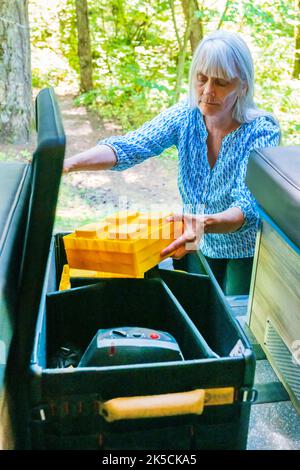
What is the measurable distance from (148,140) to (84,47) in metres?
2.92

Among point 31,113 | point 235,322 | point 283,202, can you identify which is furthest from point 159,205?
point 235,322

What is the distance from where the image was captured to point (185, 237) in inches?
42.5

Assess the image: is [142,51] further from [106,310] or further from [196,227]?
[106,310]

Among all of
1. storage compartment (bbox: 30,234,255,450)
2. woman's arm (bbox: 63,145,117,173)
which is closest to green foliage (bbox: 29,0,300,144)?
woman's arm (bbox: 63,145,117,173)

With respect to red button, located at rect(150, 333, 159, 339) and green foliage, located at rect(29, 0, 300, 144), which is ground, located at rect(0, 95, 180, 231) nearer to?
green foliage, located at rect(29, 0, 300, 144)

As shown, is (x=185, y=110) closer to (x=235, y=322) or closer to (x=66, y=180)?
(x=235, y=322)

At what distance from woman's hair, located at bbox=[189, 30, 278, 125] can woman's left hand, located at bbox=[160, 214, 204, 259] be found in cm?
46

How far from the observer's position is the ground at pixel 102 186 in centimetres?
264

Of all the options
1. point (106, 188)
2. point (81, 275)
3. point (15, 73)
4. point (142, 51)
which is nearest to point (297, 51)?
point (142, 51)

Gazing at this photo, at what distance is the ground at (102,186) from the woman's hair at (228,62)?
107 cm

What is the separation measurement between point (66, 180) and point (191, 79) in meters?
1.70

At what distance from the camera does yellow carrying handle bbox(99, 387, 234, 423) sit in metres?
0.73

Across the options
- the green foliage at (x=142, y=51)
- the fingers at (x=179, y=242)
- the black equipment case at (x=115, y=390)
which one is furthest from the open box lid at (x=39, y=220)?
the green foliage at (x=142, y=51)

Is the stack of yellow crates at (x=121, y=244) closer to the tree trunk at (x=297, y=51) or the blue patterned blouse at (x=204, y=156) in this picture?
the blue patterned blouse at (x=204, y=156)
